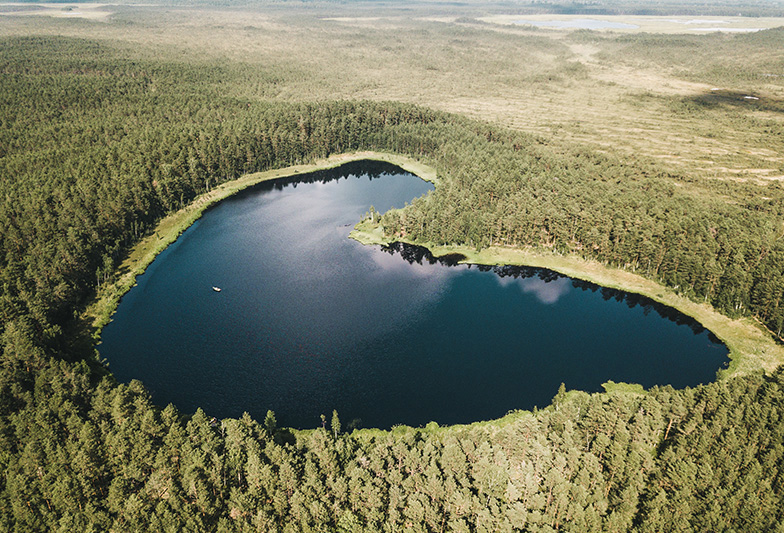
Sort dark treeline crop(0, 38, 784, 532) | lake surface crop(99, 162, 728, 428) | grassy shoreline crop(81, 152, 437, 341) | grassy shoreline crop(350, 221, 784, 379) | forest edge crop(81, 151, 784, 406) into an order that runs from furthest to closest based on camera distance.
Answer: grassy shoreline crop(81, 152, 437, 341) → forest edge crop(81, 151, 784, 406) → grassy shoreline crop(350, 221, 784, 379) → lake surface crop(99, 162, 728, 428) → dark treeline crop(0, 38, 784, 532)

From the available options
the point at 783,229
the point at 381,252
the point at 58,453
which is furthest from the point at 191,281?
the point at 783,229

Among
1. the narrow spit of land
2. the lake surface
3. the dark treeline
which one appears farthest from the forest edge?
the dark treeline

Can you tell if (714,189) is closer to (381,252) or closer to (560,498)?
(381,252)

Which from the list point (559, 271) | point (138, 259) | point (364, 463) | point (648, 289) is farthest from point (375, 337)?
point (138, 259)

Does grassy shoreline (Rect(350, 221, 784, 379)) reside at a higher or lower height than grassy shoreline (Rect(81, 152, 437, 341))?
higher

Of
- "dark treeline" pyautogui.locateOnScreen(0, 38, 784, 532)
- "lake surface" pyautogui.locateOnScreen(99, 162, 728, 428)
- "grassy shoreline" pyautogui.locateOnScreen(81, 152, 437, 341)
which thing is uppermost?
"dark treeline" pyautogui.locateOnScreen(0, 38, 784, 532)

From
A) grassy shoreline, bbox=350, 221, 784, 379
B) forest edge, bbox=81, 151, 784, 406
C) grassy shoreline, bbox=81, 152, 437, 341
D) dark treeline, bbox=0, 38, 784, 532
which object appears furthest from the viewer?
grassy shoreline, bbox=81, 152, 437, 341

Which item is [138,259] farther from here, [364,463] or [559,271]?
[559,271]

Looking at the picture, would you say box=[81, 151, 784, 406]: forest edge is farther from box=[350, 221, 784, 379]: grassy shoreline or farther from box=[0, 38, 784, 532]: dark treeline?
box=[0, 38, 784, 532]: dark treeline

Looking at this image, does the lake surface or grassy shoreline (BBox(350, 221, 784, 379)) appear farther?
grassy shoreline (BBox(350, 221, 784, 379))
